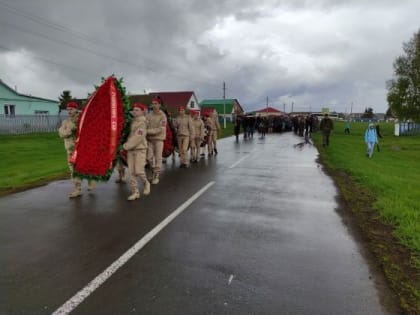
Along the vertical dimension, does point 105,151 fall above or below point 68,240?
above

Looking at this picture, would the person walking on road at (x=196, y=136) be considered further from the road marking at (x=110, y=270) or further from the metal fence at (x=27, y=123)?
the metal fence at (x=27, y=123)

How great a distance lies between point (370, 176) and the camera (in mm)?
9297

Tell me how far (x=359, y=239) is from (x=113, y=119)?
4.82m

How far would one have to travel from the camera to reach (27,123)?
25.4m

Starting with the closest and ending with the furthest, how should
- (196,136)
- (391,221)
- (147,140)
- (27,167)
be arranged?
(391,221)
(147,140)
(27,167)
(196,136)

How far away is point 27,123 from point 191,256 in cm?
2540

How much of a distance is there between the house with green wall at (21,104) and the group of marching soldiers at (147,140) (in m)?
20.4

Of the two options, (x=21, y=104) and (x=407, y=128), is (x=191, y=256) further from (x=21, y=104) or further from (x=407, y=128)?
(x=407, y=128)

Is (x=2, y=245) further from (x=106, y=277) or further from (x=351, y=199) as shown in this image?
(x=351, y=199)

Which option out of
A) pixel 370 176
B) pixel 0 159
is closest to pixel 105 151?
pixel 370 176

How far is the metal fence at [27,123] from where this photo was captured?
78.6 feet

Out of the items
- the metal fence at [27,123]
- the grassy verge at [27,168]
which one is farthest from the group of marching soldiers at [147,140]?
the metal fence at [27,123]

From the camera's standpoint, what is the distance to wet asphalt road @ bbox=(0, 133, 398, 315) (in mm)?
3094

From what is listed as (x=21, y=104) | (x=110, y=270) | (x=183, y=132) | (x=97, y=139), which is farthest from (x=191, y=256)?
(x=21, y=104)
